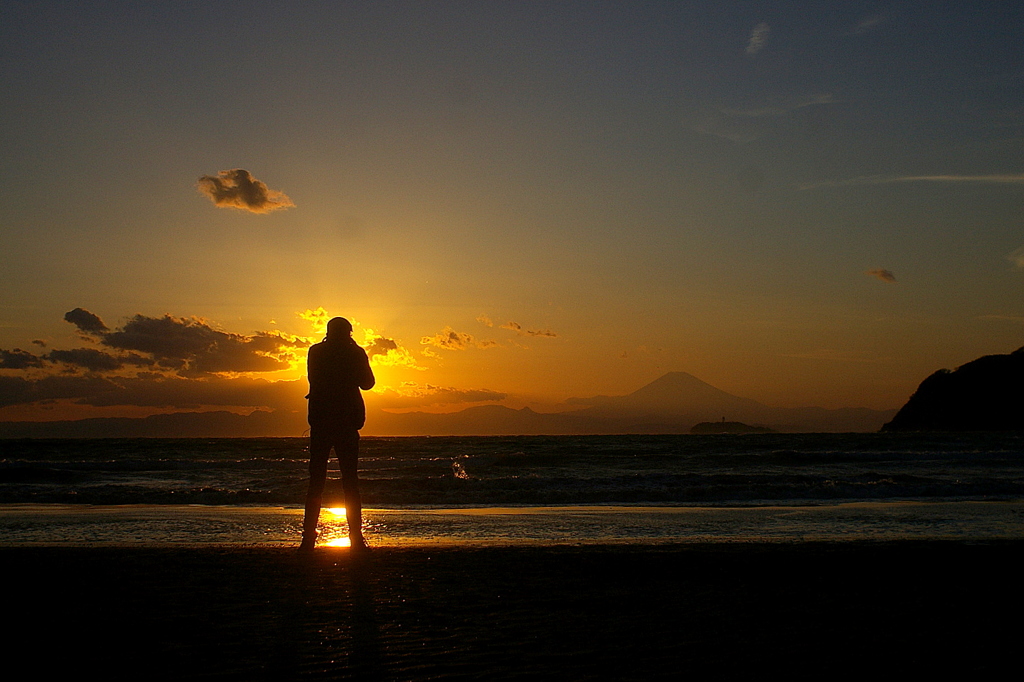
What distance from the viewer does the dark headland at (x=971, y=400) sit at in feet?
275

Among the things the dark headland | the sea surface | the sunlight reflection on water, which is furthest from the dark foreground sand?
the dark headland

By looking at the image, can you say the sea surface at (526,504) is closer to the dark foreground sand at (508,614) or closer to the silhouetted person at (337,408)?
the silhouetted person at (337,408)

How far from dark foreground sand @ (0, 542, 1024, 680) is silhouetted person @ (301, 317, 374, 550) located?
0.54m

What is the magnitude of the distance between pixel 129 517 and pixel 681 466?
2280 cm

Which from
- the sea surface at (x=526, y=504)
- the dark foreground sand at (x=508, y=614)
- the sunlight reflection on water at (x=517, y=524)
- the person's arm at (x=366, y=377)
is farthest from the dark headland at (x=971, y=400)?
the person's arm at (x=366, y=377)

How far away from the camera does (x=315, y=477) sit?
7.79 meters

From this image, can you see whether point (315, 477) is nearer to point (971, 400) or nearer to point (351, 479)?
point (351, 479)

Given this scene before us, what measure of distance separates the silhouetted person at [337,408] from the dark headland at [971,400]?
294 feet

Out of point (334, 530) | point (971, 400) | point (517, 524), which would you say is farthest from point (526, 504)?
point (971, 400)

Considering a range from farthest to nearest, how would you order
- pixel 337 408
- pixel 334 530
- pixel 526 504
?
pixel 526 504
pixel 334 530
pixel 337 408

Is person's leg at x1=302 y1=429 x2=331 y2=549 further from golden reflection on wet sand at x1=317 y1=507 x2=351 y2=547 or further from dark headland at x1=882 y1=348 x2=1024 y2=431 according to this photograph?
dark headland at x1=882 y1=348 x2=1024 y2=431

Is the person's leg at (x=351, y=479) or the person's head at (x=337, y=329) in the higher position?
the person's head at (x=337, y=329)

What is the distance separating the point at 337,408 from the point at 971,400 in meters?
98.6

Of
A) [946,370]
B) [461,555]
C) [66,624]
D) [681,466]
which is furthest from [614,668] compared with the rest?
[946,370]
